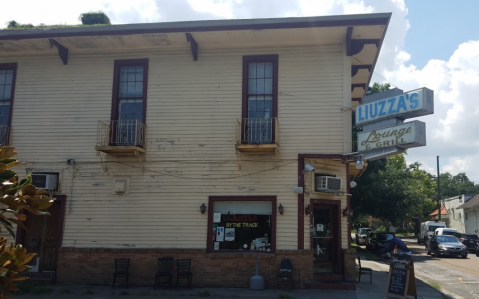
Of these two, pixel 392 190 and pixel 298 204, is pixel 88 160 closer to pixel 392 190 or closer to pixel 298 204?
pixel 298 204

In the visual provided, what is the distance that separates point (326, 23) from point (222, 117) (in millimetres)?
4019

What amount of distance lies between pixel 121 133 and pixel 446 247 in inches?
886

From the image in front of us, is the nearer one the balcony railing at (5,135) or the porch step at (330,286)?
the porch step at (330,286)

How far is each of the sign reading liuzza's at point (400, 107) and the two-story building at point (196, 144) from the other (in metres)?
0.78

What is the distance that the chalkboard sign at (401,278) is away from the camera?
11359 millimetres

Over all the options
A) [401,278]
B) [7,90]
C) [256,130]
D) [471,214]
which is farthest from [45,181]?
[471,214]

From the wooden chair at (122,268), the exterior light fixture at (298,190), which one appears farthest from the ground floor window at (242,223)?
the wooden chair at (122,268)

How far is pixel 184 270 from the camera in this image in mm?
12469

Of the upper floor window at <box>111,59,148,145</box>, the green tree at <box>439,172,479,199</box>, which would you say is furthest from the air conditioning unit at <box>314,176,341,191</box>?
the green tree at <box>439,172,479,199</box>

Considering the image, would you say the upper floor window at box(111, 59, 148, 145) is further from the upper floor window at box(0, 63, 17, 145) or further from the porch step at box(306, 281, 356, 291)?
the porch step at box(306, 281, 356, 291)

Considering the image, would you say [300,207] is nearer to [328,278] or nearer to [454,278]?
[328,278]

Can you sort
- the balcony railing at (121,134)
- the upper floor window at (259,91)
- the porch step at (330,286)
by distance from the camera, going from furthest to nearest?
the balcony railing at (121,134) → the upper floor window at (259,91) → the porch step at (330,286)

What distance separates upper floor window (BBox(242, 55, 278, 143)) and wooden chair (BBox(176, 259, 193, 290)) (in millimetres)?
4011

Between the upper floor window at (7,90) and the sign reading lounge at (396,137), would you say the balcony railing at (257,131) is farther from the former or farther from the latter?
the upper floor window at (7,90)
